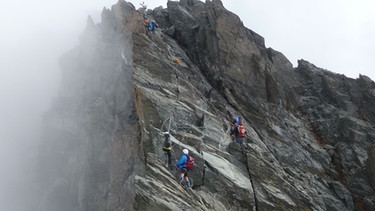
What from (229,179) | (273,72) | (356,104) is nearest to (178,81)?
(229,179)

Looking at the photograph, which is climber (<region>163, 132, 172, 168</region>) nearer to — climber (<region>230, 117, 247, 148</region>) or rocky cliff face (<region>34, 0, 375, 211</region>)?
rocky cliff face (<region>34, 0, 375, 211</region>)

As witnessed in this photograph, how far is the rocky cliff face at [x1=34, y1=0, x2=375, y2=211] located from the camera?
3186cm

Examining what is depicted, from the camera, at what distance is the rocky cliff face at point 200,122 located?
105ft

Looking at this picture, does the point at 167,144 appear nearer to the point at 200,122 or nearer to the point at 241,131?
the point at 200,122

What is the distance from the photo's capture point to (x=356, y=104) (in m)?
51.3

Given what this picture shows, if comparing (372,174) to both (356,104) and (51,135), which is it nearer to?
(356,104)

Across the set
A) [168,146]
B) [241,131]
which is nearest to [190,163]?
[168,146]

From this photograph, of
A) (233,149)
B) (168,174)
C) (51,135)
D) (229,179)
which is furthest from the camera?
(51,135)

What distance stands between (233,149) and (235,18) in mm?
21829

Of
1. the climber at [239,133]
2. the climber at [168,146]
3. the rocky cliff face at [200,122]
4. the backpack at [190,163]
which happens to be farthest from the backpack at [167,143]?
the climber at [239,133]

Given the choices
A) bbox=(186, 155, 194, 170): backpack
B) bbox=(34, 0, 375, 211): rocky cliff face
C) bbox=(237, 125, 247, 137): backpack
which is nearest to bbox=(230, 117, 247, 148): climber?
bbox=(237, 125, 247, 137): backpack

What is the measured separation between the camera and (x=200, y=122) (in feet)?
123

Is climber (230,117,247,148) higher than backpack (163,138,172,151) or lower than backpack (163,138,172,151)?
higher

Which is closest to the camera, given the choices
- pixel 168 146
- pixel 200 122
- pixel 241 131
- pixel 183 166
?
pixel 183 166
